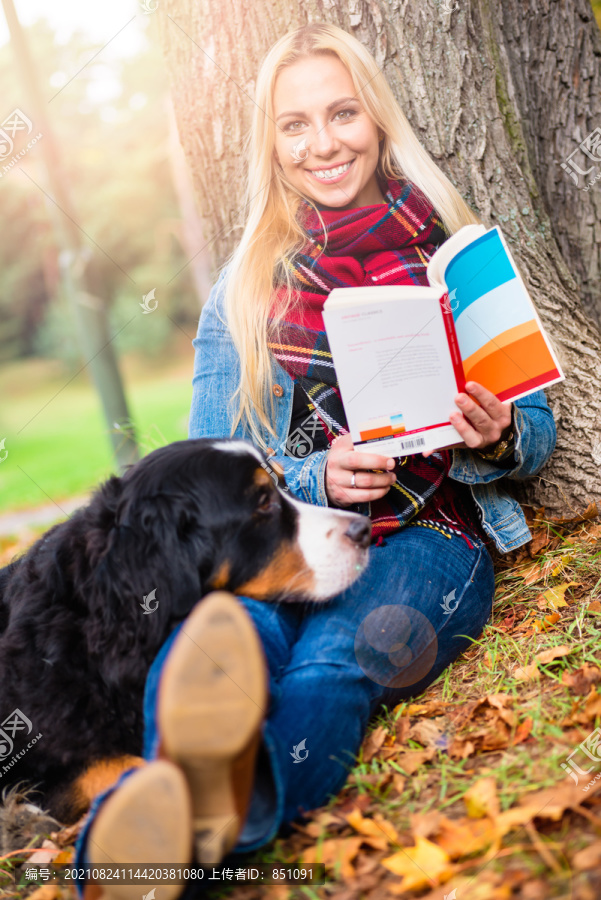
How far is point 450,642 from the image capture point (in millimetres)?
2262

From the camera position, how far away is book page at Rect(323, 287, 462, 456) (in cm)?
199

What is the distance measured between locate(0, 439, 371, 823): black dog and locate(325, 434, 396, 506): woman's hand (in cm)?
12

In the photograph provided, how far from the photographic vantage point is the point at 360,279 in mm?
2475

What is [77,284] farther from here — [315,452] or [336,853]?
[336,853]

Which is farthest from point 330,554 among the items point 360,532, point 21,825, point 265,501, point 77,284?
point 77,284

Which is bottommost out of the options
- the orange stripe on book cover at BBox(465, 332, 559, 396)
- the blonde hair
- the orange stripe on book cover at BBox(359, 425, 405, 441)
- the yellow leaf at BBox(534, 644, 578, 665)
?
the yellow leaf at BBox(534, 644, 578, 665)

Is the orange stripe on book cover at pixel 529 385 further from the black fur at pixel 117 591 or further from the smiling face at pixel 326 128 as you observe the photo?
the smiling face at pixel 326 128

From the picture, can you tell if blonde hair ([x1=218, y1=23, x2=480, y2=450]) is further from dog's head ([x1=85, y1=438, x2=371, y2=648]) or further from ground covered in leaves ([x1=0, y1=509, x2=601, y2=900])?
ground covered in leaves ([x1=0, y1=509, x2=601, y2=900])

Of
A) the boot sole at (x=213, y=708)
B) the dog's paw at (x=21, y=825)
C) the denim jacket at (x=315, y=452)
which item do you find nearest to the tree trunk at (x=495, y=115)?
the denim jacket at (x=315, y=452)

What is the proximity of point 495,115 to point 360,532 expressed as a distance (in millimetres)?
1996

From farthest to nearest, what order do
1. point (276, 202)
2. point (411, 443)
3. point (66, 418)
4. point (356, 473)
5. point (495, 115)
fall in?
point (66, 418) → point (495, 115) → point (276, 202) → point (356, 473) → point (411, 443)

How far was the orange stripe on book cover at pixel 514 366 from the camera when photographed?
2.03 m

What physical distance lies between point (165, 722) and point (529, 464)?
159cm

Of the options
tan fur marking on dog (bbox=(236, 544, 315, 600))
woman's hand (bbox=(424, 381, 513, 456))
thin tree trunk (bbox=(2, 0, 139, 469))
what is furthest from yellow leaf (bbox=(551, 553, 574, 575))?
thin tree trunk (bbox=(2, 0, 139, 469))
